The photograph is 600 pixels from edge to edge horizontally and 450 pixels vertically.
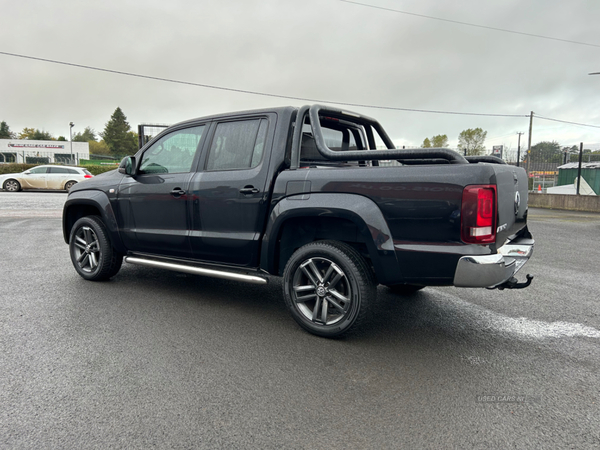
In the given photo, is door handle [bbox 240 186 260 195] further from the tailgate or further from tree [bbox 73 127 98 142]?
tree [bbox 73 127 98 142]

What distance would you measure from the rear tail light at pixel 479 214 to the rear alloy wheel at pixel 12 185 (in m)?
24.8

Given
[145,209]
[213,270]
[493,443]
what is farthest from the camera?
[145,209]

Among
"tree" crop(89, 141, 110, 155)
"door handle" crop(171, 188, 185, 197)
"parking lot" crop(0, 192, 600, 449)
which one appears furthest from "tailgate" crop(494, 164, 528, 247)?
"tree" crop(89, 141, 110, 155)

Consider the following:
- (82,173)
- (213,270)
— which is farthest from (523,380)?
(82,173)

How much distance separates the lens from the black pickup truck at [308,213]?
2953 millimetres

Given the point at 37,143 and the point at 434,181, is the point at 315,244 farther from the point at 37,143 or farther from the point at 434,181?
the point at 37,143

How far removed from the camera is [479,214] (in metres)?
2.86

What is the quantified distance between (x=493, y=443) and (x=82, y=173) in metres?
24.1

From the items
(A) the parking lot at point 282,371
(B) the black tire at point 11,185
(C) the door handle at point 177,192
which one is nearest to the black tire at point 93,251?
(A) the parking lot at point 282,371

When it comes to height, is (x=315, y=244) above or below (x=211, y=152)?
below

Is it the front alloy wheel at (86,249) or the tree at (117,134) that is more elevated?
the tree at (117,134)

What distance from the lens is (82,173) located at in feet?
73.6

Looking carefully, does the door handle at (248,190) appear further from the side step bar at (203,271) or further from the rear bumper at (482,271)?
the rear bumper at (482,271)

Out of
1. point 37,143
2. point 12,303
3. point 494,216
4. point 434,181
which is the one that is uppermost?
point 37,143
